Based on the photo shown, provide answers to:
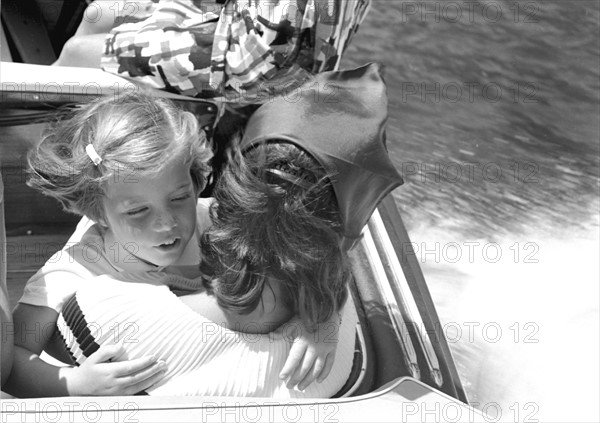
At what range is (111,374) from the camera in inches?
41.3

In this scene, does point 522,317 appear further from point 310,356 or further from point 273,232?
point 273,232

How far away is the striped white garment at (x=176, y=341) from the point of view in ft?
3.51

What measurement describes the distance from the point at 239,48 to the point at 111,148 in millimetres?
441

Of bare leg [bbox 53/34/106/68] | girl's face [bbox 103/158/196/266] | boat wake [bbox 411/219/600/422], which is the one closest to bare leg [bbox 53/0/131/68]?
bare leg [bbox 53/34/106/68]

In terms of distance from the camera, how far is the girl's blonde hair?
1.14 metres

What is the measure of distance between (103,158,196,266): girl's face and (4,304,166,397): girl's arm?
15cm

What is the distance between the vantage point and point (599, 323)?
319 cm

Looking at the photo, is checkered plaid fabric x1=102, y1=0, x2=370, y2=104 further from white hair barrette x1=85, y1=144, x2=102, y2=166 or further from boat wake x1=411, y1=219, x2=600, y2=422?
boat wake x1=411, y1=219, x2=600, y2=422

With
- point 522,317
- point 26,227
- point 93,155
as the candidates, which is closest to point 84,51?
point 26,227

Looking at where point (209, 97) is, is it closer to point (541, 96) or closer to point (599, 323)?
point (599, 323)

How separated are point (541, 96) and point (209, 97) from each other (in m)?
3.42

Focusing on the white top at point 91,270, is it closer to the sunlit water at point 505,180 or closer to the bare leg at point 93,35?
the bare leg at point 93,35

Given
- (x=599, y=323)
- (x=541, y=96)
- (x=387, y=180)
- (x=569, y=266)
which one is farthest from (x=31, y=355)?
(x=541, y=96)

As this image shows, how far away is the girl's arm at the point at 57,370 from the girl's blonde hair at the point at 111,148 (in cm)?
18
